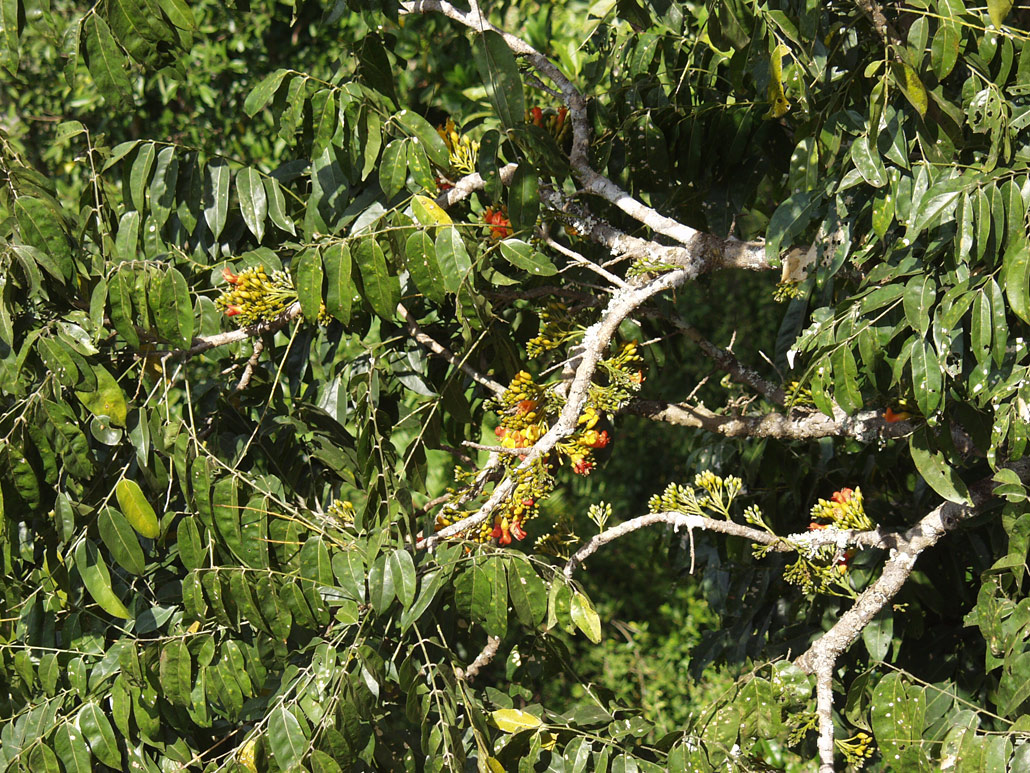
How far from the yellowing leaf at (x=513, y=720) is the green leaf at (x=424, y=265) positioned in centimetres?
54

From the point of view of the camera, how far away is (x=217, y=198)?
1333mm

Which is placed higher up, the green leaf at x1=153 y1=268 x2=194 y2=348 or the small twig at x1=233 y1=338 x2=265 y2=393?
the green leaf at x1=153 y1=268 x2=194 y2=348

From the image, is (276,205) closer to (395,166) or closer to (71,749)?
(395,166)

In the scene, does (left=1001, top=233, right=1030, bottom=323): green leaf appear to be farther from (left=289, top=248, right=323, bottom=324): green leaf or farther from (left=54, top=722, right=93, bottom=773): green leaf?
(left=54, top=722, right=93, bottom=773): green leaf

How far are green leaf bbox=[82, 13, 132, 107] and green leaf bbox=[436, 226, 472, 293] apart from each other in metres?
0.42

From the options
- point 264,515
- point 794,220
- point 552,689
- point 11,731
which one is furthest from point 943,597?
point 552,689

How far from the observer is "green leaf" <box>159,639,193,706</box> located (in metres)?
1.15

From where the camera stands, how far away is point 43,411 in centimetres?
110

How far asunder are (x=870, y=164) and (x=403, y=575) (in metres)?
0.69

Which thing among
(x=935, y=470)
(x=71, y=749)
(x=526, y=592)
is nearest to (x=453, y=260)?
(x=526, y=592)

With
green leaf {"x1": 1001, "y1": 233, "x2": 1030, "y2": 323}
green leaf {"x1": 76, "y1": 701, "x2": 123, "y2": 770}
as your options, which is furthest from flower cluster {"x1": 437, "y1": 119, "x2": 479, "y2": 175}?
green leaf {"x1": 76, "y1": 701, "x2": 123, "y2": 770}

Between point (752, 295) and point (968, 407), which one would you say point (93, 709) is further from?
point (752, 295)

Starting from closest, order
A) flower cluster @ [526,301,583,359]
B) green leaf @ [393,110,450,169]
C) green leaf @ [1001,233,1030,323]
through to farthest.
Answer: green leaf @ [1001,233,1030,323]
green leaf @ [393,110,450,169]
flower cluster @ [526,301,583,359]

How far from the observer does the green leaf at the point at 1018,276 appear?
0.89m
